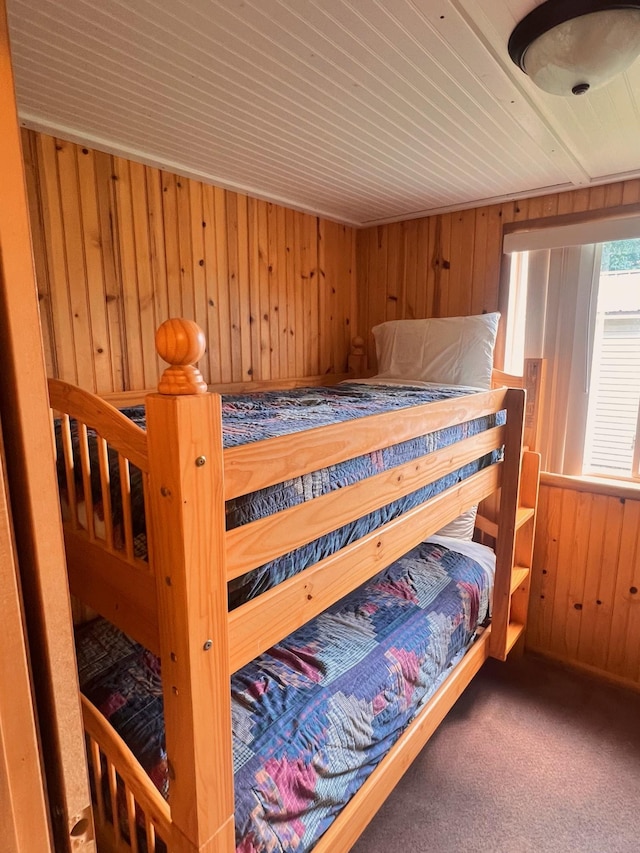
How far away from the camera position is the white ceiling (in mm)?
1012

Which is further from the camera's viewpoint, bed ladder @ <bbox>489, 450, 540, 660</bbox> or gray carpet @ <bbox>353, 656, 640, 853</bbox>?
bed ladder @ <bbox>489, 450, 540, 660</bbox>

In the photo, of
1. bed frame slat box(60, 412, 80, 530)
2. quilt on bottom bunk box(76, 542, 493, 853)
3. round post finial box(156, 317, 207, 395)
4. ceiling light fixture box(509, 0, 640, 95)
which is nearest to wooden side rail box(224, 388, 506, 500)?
round post finial box(156, 317, 207, 395)

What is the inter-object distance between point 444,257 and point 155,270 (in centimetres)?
146

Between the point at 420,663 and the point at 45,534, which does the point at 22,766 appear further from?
the point at 420,663

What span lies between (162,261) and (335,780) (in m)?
1.79

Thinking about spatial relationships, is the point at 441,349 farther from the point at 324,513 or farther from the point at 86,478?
the point at 86,478

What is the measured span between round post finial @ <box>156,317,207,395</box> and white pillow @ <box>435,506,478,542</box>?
1919mm

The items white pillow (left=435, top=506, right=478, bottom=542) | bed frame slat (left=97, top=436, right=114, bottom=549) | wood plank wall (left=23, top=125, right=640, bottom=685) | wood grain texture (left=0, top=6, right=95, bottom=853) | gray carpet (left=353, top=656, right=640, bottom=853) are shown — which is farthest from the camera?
white pillow (left=435, top=506, right=478, bottom=542)

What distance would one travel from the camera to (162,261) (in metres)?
1.88

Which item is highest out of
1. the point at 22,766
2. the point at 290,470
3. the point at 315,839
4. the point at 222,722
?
the point at 290,470

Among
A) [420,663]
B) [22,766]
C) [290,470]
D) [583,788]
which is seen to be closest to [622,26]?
[290,470]

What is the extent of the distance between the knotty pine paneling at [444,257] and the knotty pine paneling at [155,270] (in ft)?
1.04

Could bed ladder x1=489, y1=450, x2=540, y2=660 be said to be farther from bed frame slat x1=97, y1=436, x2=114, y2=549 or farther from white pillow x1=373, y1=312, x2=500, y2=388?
bed frame slat x1=97, y1=436, x2=114, y2=549

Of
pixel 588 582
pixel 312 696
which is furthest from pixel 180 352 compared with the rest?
pixel 588 582
